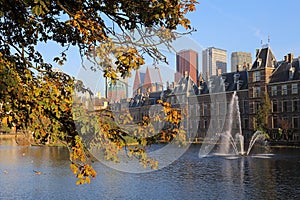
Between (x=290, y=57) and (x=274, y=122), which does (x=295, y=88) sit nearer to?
(x=290, y=57)

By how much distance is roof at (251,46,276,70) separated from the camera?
51906mm

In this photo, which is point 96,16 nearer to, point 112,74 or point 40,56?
point 112,74

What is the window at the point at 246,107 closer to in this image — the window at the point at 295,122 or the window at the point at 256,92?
the window at the point at 256,92

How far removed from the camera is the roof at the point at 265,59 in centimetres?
5191

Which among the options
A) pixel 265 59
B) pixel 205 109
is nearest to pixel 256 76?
pixel 265 59

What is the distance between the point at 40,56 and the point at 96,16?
1.63m

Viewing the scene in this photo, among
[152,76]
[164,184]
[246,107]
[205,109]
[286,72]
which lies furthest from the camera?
[205,109]

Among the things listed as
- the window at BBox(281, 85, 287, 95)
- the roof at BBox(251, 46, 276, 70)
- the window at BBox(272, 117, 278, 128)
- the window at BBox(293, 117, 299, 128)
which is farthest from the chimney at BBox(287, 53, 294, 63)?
the window at BBox(272, 117, 278, 128)

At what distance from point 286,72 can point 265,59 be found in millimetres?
3273

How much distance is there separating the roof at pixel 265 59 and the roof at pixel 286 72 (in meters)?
1.26

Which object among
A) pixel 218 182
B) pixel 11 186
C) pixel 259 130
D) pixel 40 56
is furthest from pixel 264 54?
pixel 40 56

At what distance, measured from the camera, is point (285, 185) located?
16703 millimetres

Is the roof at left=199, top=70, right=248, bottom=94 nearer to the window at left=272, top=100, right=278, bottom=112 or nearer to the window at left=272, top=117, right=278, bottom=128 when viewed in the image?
the window at left=272, top=100, right=278, bottom=112

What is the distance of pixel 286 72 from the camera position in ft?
165
